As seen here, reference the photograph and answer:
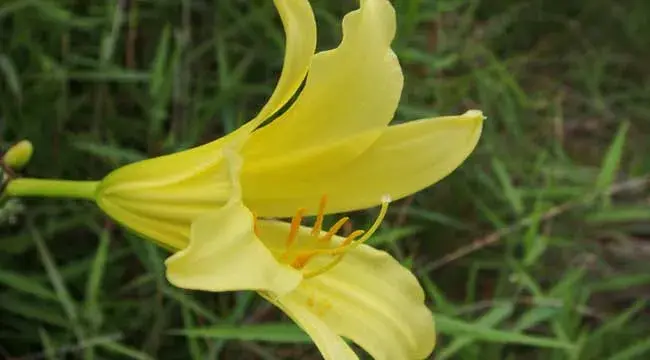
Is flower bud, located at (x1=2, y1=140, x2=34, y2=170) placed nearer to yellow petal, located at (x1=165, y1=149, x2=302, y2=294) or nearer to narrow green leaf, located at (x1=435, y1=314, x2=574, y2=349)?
Result: yellow petal, located at (x1=165, y1=149, x2=302, y2=294)

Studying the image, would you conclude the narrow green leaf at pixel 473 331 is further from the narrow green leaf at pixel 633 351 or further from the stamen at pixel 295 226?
the stamen at pixel 295 226

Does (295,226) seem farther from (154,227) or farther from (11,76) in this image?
(11,76)

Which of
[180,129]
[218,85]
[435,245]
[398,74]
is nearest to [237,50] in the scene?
[218,85]

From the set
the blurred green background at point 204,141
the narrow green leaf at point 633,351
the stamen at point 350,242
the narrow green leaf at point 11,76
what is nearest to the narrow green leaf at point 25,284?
the blurred green background at point 204,141

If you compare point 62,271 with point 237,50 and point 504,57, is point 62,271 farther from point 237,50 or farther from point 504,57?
point 504,57

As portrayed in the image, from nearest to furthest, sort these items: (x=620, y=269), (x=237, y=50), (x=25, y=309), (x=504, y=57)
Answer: (x=25, y=309), (x=237, y=50), (x=620, y=269), (x=504, y=57)

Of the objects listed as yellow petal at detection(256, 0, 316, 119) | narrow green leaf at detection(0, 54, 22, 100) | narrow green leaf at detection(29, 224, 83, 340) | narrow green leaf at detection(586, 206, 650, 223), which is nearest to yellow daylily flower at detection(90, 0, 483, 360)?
yellow petal at detection(256, 0, 316, 119)
